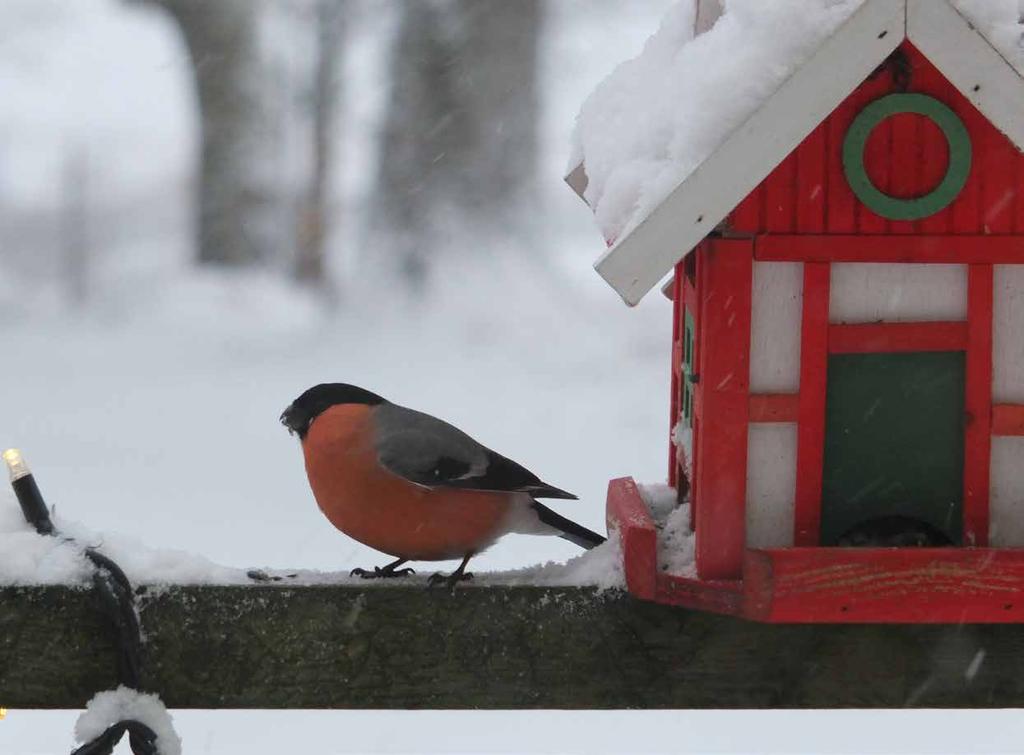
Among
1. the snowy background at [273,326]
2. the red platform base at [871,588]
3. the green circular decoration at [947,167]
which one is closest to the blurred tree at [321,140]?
the snowy background at [273,326]

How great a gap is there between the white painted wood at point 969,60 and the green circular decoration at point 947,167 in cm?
19

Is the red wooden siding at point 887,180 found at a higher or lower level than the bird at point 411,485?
higher

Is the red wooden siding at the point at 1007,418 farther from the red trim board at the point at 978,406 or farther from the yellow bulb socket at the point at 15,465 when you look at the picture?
the yellow bulb socket at the point at 15,465

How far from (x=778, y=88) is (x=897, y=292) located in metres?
0.45

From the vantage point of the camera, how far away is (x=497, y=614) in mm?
2375

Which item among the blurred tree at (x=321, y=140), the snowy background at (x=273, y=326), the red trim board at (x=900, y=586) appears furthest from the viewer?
the blurred tree at (x=321, y=140)

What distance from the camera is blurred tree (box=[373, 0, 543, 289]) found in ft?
44.3

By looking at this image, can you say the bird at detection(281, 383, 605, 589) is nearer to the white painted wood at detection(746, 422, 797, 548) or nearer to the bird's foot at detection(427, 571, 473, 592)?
the bird's foot at detection(427, 571, 473, 592)

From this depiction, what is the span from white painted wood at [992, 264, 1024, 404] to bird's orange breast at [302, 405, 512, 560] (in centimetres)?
82

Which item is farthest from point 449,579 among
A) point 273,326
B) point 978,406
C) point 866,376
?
point 273,326

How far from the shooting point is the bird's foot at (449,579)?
2408 millimetres

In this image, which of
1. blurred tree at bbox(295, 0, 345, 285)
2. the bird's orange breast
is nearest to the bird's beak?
the bird's orange breast

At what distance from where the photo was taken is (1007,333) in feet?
8.29

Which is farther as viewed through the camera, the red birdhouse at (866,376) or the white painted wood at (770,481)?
the white painted wood at (770,481)
